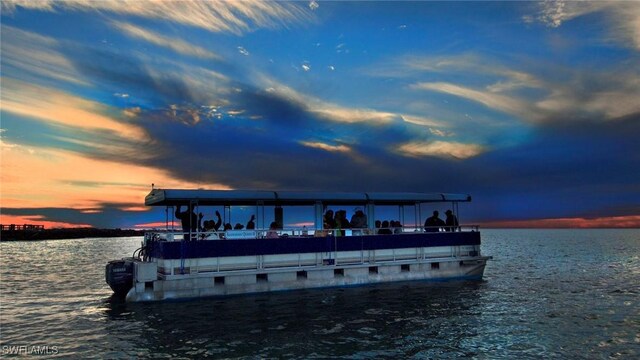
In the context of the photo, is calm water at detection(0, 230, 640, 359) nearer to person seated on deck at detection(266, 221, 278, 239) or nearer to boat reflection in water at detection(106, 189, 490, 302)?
boat reflection in water at detection(106, 189, 490, 302)

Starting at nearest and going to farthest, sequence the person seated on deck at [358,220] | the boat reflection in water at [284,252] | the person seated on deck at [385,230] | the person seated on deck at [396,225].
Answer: the boat reflection in water at [284,252] → the person seated on deck at [358,220] → the person seated on deck at [385,230] → the person seated on deck at [396,225]

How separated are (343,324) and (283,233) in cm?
881

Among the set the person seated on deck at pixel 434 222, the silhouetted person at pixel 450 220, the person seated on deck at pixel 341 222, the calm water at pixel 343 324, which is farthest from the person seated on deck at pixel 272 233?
the silhouetted person at pixel 450 220

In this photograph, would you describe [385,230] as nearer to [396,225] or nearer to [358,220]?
[396,225]

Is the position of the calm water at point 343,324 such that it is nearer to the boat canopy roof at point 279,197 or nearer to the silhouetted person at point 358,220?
the silhouetted person at point 358,220

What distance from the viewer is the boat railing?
21825 millimetres

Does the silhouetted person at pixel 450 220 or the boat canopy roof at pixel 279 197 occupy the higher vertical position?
the boat canopy roof at pixel 279 197

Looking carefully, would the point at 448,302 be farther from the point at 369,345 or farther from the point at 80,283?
the point at 80,283

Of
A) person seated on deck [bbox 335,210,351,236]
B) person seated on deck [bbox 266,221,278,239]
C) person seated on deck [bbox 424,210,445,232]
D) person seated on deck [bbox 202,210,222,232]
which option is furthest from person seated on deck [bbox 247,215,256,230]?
person seated on deck [bbox 424,210,445,232]

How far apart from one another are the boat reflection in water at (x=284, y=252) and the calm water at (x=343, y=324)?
791 millimetres

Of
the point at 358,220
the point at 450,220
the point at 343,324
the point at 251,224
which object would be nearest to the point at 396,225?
the point at 358,220

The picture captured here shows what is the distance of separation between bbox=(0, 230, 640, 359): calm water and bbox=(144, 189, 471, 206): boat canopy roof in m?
4.75

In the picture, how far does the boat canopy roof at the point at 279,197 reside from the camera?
71.4 feet

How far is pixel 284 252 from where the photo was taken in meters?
22.8
